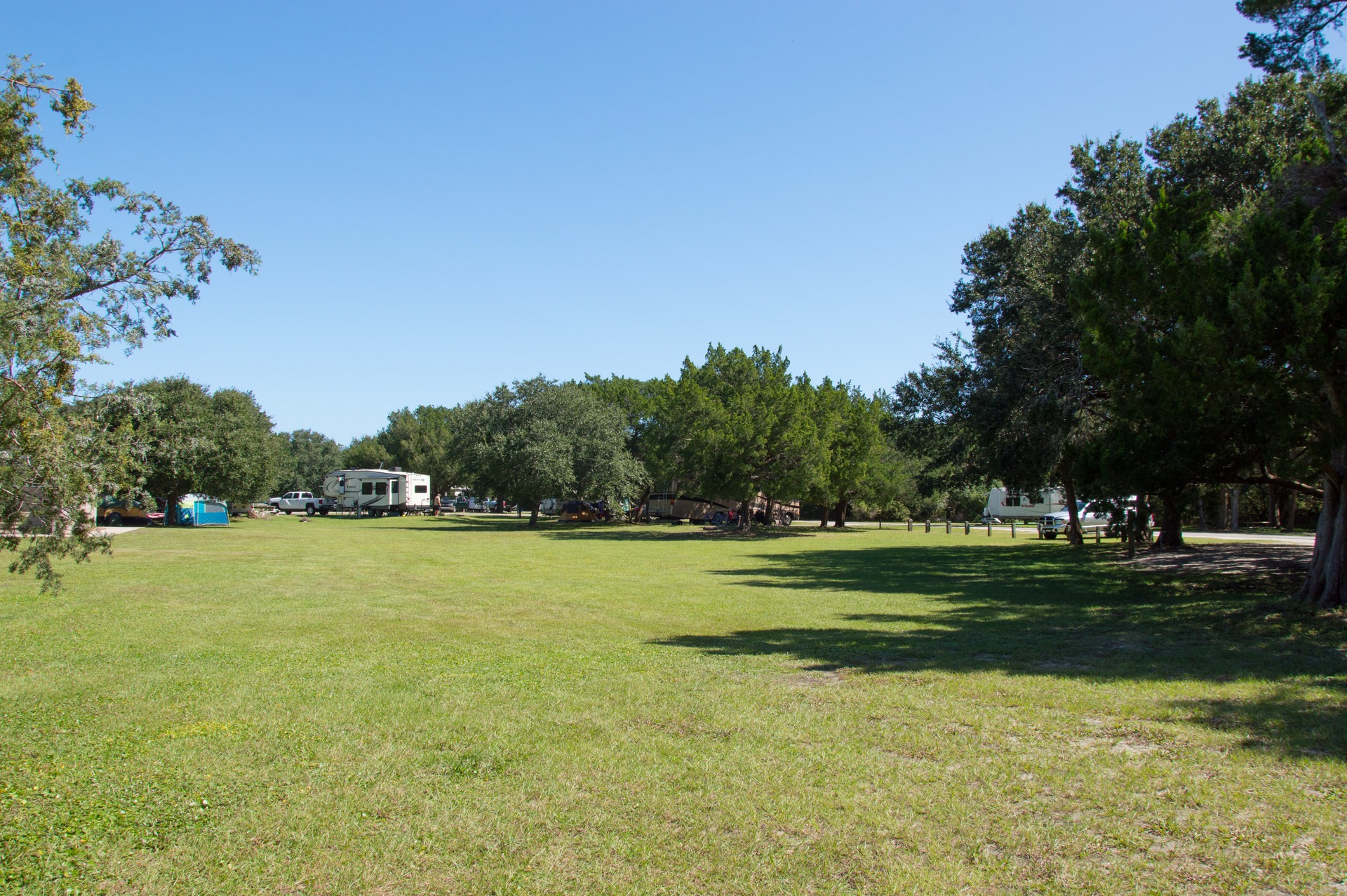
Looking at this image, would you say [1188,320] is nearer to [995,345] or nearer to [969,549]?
[995,345]

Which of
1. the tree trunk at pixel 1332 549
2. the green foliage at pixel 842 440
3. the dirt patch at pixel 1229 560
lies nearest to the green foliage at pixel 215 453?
the green foliage at pixel 842 440

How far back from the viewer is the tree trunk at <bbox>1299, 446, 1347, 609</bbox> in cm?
1464

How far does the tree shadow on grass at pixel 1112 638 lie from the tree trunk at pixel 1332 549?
602 mm

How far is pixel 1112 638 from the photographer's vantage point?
12.6 metres

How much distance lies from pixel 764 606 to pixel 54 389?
38.5 feet

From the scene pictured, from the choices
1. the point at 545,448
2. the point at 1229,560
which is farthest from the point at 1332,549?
the point at 545,448

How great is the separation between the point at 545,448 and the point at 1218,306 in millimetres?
41728

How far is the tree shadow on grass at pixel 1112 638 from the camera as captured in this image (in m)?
8.12

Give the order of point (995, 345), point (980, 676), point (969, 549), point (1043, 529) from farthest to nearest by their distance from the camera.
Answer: point (1043, 529)
point (969, 549)
point (995, 345)
point (980, 676)

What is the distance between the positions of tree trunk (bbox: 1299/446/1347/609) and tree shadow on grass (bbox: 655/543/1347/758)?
1.98ft

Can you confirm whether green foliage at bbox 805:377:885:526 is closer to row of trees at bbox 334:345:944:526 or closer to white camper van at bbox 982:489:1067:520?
row of trees at bbox 334:345:944:526

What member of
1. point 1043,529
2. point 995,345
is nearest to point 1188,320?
point 995,345

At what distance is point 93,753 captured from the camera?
6.36m

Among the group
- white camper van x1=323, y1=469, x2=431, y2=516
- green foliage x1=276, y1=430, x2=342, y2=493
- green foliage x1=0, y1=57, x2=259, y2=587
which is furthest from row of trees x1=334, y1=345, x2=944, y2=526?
green foliage x1=276, y1=430, x2=342, y2=493
